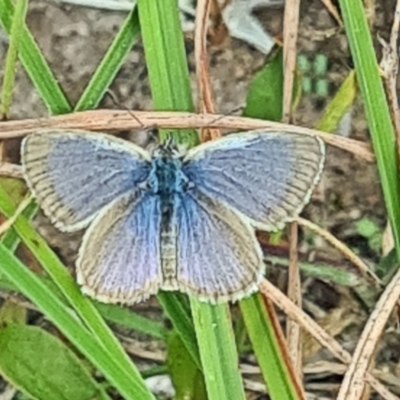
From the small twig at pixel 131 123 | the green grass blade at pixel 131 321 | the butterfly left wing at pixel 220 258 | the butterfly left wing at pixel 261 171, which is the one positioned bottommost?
the green grass blade at pixel 131 321

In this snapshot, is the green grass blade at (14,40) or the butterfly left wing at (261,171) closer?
the butterfly left wing at (261,171)

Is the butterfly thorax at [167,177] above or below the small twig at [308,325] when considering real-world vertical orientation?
above

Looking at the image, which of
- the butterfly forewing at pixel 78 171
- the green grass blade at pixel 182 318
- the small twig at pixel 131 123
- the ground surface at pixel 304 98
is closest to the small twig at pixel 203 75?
the small twig at pixel 131 123

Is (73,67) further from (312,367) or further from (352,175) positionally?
(312,367)

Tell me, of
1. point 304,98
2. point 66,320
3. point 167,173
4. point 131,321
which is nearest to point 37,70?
point 167,173

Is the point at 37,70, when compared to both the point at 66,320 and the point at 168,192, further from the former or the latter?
the point at 66,320

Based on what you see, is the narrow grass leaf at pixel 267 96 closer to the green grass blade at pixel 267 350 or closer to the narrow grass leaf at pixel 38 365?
the green grass blade at pixel 267 350

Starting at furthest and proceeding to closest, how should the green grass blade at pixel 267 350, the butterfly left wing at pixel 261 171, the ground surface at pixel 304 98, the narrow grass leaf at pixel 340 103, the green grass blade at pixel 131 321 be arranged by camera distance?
the ground surface at pixel 304 98
the green grass blade at pixel 131 321
the narrow grass leaf at pixel 340 103
the green grass blade at pixel 267 350
the butterfly left wing at pixel 261 171
